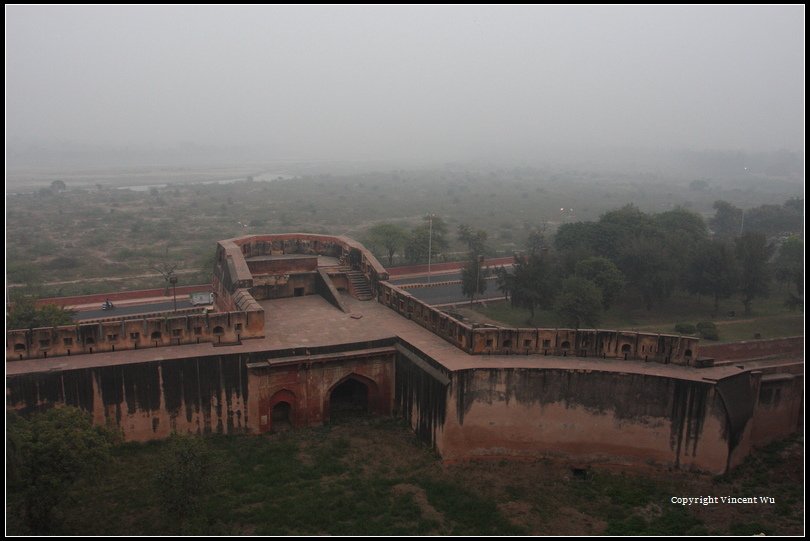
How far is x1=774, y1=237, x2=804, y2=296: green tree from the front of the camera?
37.7 meters

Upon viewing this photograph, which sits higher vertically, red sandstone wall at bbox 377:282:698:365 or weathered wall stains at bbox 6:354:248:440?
red sandstone wall at bbox 377:282:698:365

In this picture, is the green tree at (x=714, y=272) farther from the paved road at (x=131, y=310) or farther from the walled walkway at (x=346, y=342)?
the paved road at (x=131, y=310)

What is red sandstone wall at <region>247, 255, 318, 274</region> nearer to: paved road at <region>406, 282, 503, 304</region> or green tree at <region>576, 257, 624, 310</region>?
paved road at <region>406, 282, 503, 304</region>

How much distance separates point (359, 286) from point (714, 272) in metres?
22.2

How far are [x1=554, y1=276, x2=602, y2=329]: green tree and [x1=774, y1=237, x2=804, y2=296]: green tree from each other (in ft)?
45.1

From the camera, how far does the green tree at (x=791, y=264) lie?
3775 cm

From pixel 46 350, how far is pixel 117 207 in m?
79.6

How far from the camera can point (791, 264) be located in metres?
41.8

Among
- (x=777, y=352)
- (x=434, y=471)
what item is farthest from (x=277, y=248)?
(x=777, y=352)

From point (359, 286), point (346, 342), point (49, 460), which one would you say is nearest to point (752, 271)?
point (359, 286)

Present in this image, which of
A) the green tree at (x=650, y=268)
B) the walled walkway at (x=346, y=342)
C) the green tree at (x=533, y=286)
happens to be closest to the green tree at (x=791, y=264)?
the green tree at (x=650, y=268)

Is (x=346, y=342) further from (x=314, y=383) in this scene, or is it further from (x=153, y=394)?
(x=153, y=394)

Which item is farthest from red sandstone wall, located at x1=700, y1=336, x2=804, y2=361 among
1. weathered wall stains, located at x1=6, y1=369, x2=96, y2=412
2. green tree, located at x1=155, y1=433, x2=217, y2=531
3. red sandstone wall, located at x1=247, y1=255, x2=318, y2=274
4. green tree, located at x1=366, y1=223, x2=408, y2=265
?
green tree, located at x1=366, y1=223, x2=408, y2=265

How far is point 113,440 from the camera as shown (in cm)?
1505
